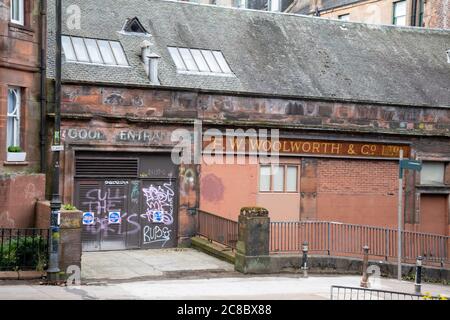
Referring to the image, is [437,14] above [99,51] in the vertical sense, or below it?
above

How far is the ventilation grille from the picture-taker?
21.2 m

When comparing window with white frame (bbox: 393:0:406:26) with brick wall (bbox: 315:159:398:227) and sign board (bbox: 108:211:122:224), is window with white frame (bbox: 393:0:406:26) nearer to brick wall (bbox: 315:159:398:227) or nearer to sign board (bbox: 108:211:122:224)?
brick wall (bbox: 315:159:398:227)

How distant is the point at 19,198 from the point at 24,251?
94.6 inches

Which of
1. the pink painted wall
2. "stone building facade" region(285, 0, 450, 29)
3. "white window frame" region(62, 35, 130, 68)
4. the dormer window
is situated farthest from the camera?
"stone building facade" region(285, 0, 450, 29)

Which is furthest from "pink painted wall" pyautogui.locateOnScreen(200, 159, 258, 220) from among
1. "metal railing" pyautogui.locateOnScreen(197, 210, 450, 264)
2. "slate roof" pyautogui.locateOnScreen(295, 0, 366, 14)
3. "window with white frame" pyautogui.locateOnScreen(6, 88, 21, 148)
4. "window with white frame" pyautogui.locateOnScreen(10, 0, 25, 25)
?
"slate roof" pyautogui.locateOnScreen(295, 0, 366, 14)

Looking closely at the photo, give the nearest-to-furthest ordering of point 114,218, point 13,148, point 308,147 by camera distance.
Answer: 1. point 13,148
2. point 114,218
3. point 308,147

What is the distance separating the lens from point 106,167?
2148cm

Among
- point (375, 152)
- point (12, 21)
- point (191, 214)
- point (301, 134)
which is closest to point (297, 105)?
point (301, 134)

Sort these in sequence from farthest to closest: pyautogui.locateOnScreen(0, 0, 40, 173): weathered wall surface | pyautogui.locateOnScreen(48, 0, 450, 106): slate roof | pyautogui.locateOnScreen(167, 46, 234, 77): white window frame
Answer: pyautogui.locateOnScreen(167, 46, 234, 77): white window frame → pyautogui.locateOnScreen(48, 0, 450, 106): slate roof → pyautogui.locateOnScreen(0, 0, 40, 173): weathered wall surface

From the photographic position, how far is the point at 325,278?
19.1 meters

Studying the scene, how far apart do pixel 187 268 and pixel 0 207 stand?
17.0 feet

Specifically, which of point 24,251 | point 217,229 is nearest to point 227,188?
point 217,229

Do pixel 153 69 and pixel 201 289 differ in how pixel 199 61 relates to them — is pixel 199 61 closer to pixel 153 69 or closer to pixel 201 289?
pixel 153 69

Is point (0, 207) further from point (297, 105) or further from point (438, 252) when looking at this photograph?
point (438, 252)
